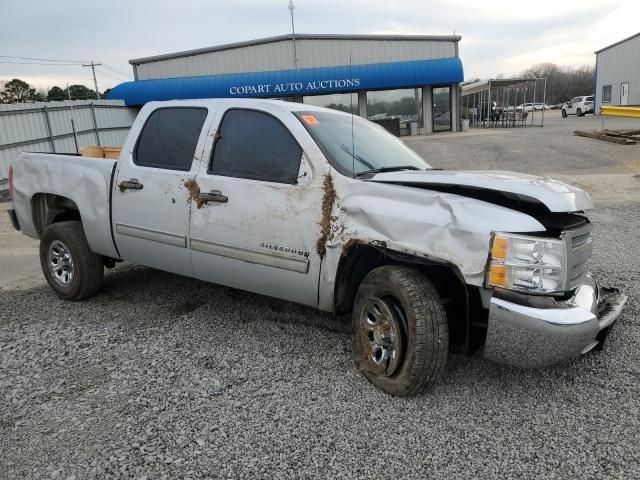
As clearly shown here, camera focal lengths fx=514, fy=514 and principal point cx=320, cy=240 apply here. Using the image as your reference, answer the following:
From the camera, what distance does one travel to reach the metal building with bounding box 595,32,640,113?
3931 cm

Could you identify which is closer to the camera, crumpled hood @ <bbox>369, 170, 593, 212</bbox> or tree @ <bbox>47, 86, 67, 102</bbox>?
crumpled hood @ <bbox>369, 170, 593, 212</bbox>

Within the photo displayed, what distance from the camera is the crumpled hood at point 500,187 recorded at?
2881mm

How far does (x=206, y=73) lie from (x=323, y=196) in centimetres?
2915

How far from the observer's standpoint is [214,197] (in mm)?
3877

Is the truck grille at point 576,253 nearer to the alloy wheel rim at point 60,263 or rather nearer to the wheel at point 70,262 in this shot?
the wheel at point 70,262

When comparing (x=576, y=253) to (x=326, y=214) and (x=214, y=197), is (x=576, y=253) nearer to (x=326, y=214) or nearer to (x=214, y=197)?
(x=326, y=214)

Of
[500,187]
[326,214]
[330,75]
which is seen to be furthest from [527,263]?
[330,75]

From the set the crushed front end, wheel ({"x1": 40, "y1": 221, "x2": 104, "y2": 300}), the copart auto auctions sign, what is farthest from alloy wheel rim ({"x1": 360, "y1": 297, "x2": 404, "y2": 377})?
the copart auto auctions sign

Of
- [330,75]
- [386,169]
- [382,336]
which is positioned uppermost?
[330,75]

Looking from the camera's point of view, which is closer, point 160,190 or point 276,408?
point 276,408

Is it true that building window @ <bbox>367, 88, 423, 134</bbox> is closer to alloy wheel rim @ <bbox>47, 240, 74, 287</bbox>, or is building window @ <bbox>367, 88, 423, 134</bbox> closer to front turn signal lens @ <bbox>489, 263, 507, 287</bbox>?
alloy wheel rim @ <bbox>47, 240, 74, 287</bbox>

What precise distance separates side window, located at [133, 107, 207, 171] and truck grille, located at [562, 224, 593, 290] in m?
2.80

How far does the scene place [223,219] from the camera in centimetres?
385

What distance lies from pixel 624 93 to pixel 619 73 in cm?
216
